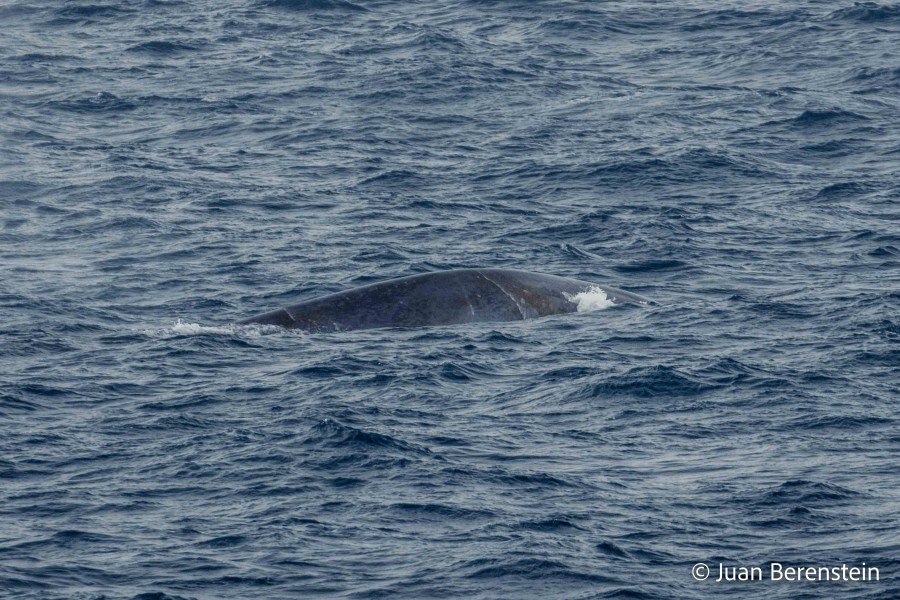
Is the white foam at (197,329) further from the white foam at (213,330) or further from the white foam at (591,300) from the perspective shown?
the white foam at (591,300)

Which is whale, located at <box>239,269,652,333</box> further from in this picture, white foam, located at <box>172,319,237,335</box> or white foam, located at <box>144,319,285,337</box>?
white foam, located at <box>172,319,237,335</box>

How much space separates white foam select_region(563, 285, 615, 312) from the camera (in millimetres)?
33656

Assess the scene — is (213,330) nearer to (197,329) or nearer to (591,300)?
(197,329)

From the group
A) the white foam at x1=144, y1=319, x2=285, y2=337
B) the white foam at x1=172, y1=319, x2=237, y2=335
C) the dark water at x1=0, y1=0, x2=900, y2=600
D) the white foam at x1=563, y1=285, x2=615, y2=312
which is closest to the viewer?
the dark water at x1=0, y1=0, x2=900, y2=600

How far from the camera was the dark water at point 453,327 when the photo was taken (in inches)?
877

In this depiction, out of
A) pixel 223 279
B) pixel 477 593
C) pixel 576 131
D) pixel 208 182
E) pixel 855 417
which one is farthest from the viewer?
pixel 576 131

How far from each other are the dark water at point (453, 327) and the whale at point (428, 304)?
0.54m

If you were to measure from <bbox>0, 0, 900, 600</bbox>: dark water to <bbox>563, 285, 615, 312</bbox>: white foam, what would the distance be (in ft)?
0.91

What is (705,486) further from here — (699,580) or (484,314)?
(484,314)

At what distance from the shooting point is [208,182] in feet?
153

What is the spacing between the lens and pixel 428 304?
32.7 meters

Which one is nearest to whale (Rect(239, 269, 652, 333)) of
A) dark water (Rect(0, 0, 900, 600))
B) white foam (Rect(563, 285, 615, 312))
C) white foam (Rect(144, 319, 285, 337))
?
white foam (Rect(144, 319, 285, 337))

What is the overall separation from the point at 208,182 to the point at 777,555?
27.9m

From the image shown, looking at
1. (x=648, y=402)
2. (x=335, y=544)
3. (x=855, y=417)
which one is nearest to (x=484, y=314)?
(x=648, y=402)
